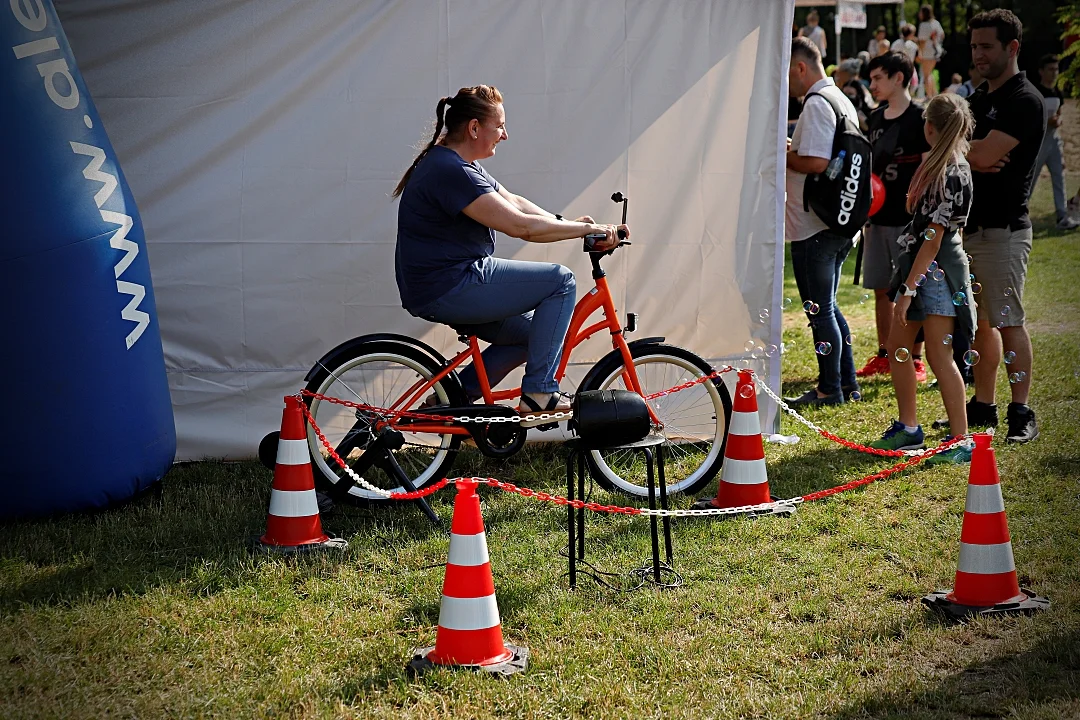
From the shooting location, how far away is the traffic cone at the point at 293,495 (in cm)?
468

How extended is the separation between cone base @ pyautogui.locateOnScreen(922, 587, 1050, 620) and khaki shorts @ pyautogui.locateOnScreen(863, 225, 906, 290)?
→ 3774 mm

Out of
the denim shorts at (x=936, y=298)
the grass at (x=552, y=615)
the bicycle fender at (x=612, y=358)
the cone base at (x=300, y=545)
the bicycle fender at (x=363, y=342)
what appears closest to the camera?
the grass at (x=552, y=615)

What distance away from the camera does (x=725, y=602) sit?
4145mm

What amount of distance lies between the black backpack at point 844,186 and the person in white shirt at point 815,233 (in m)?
0.06

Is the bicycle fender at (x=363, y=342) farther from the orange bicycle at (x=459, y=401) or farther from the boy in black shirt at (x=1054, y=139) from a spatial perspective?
the boy in black shirt at (x=1054, y=139)

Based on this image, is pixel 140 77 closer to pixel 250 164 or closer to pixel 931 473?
pixel 250 164

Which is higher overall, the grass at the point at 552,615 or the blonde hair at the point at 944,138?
the blonde hair at the point at 944,138

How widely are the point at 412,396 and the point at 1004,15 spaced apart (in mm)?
3759

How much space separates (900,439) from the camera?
19.9 ft

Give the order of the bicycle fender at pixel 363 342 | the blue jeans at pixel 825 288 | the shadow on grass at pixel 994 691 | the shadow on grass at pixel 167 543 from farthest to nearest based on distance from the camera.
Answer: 1. the blue jeans at pixel 825 288
2. the bicycle fender at pixel 363 342
3. the shadow on grass at pixel 167 543
4. the shadow on grass at pixel 994 691

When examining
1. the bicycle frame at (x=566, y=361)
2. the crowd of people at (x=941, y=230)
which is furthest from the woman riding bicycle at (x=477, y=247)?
the crowd of people at (x=941, y=230)

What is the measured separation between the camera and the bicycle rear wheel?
17.3 feet

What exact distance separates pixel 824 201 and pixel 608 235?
2304 millimetres

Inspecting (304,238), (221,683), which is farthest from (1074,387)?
(221,683)
